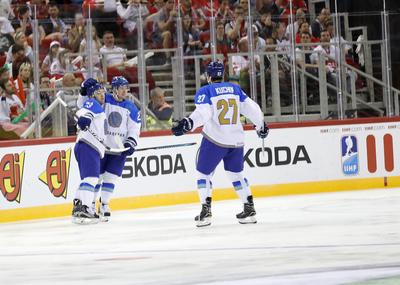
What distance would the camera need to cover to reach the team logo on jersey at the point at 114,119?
13.0m

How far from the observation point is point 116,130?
42.9 feet

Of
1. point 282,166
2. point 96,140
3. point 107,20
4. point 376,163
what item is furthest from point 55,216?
point 376,163

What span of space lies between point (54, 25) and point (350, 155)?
480 centimetres

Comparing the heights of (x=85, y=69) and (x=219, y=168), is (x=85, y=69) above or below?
above

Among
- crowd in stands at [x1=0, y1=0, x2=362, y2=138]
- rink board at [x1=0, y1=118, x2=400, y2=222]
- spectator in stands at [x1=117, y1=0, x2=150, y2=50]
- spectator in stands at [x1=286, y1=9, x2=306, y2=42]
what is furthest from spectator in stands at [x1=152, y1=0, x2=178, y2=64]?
spectator in stands at [x1=286, y1=9, x2=306, y2=42]

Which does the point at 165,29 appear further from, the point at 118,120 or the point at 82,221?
the point at 82,221

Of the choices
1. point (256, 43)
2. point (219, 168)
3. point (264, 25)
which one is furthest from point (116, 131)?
point (264, 25)

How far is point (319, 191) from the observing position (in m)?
16.4

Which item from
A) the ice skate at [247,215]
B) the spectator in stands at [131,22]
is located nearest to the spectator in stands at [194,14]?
the spectator in stands at [131,22]

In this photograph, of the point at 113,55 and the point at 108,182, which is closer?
the point at 108,182

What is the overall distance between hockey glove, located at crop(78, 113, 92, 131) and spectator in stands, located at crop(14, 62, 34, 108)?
5.56 ft

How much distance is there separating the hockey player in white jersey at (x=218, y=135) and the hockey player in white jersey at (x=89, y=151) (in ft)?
4.24

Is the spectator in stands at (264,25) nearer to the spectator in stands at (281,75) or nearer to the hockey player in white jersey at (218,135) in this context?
the spectator in stands at (281,75)

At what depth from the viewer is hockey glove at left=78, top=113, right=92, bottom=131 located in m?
12.6
